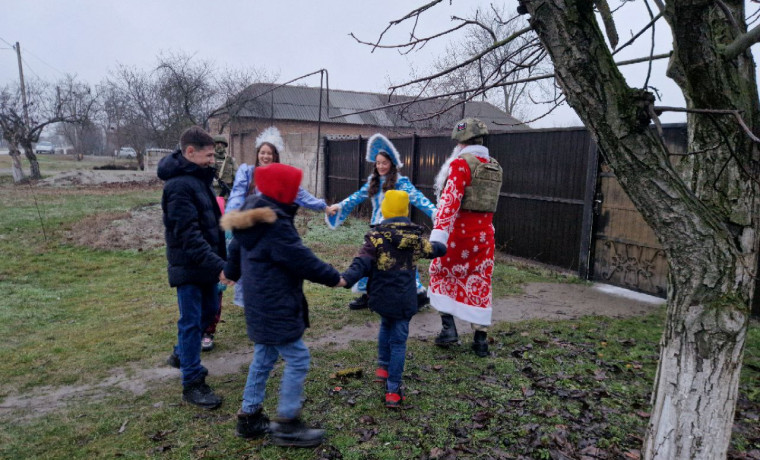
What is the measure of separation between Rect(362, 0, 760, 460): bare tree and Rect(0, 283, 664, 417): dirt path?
115 inches

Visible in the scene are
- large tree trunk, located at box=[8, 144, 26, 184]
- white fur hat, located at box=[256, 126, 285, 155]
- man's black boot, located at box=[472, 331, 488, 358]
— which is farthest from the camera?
large tree trunk, located at box=[8, 144, 26, 184]

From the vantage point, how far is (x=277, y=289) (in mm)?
3002

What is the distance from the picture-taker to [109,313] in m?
6.20

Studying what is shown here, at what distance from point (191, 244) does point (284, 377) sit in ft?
3.71

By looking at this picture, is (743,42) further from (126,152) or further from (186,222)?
(126,152)

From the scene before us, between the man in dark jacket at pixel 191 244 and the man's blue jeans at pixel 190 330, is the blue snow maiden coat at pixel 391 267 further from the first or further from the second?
the man's blue jeans at pixel 190 330

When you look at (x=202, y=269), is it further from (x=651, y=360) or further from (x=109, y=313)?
(x=651, y=360)

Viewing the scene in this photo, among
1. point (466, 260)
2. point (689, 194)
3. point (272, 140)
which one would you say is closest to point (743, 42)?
point (689, 194)

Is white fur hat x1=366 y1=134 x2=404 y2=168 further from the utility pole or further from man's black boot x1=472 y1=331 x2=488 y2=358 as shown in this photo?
the utility pole

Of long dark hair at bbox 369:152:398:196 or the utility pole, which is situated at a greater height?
the utility pole

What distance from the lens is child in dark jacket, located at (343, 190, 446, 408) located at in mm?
3482

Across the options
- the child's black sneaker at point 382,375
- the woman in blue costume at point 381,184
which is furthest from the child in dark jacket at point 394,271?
the woman in blue costume at point 381,184

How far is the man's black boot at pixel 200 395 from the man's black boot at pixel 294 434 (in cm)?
71

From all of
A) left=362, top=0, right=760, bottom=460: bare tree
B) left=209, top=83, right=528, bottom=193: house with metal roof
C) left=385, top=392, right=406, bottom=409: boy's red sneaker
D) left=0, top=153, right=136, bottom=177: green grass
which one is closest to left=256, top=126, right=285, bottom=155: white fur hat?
left=385, top=392, right=406, bottom=409: boy's red sneaker
